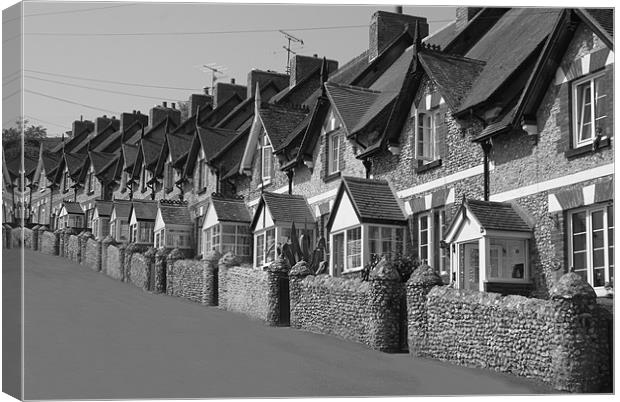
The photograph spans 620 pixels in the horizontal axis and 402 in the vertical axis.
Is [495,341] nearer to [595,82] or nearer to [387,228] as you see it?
[595,82]

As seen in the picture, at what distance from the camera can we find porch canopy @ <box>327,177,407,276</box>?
2436 centimetres

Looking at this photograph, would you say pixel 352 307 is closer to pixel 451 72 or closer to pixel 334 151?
pixel 451 72

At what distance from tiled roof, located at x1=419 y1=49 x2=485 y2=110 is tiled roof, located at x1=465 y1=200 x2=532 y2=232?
9.50ft

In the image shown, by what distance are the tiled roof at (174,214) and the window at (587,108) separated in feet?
73.8

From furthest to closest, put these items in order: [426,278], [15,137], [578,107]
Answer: [426,278] → [578,107] → [15,137]

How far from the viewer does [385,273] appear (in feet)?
66.9

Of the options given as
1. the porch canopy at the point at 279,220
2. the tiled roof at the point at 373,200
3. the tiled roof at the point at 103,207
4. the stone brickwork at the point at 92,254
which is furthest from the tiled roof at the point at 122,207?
the tiled roof at the point at 373,200

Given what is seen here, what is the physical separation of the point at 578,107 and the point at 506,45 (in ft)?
18.7

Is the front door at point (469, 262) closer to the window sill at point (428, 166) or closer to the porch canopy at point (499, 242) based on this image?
the porch canopy at point (499, 242)

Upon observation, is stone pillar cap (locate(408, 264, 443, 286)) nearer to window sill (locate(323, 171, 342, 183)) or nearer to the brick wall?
the brick wall

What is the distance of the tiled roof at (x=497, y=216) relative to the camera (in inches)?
791

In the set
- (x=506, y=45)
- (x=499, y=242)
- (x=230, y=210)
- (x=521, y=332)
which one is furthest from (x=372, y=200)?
(x=230, y=210)

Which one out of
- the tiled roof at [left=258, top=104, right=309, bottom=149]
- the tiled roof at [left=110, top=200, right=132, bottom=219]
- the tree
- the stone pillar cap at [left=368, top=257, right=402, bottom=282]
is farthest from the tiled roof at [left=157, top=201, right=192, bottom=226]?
the tree

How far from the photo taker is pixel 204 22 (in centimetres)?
1736
